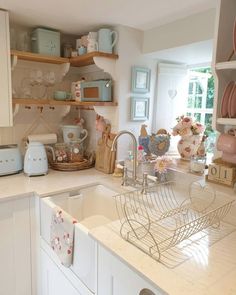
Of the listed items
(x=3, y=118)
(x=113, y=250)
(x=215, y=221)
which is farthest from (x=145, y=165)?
(x=3, y=118)

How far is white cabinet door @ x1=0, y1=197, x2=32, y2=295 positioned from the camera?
4.97ft

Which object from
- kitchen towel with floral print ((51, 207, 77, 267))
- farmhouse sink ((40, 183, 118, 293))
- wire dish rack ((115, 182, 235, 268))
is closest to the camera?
wire dish rack ((115, 182, 235, 268))

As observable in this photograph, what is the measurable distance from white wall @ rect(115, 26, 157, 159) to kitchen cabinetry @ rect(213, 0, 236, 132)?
823mm

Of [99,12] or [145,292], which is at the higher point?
[99,12]

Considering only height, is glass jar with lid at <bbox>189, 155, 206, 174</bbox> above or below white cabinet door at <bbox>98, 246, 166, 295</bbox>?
above

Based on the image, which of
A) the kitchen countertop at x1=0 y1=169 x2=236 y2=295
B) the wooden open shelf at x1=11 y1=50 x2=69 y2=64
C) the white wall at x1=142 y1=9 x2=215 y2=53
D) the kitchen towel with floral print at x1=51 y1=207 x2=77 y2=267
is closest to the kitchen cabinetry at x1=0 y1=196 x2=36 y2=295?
the kitchen towel with floral print at x1=51 y1=207 x2=77 y2=267

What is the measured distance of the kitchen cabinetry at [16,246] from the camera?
4.98ft

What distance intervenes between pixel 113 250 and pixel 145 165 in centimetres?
86

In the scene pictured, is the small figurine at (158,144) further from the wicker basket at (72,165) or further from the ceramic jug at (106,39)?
the ceramic jug at (106,39)

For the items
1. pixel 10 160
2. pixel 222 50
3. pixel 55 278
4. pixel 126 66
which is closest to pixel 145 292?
pixel 55 278

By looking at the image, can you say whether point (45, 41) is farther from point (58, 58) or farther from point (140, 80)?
point (140, 80)

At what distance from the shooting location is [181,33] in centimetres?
Answer: 163

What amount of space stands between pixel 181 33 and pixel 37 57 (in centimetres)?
100

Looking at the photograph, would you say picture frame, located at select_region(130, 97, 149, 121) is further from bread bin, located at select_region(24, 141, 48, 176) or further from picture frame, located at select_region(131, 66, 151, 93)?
bread bin, located at select_region(24, 141, 48, 176)
